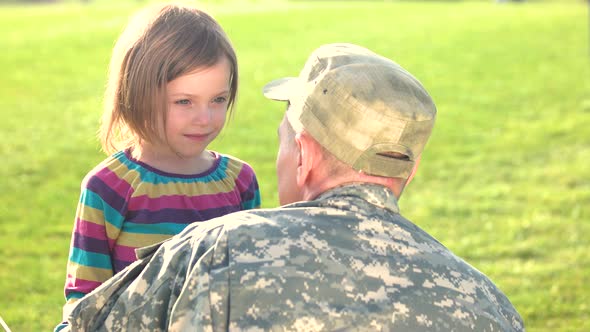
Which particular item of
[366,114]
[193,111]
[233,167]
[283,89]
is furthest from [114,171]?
[366,114]

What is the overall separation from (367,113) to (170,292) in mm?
770

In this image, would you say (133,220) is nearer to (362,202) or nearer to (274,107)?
(362,202)

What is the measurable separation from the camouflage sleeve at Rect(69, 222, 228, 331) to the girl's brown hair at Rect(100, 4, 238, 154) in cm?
111

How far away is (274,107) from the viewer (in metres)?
15.4

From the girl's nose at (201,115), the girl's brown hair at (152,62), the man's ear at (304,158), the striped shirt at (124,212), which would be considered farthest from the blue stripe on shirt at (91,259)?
the man's ear at (304,158)

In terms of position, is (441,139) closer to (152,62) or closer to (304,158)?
(152,62)

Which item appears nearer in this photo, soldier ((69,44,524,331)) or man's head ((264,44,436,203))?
soldier ((69,44,524,331))

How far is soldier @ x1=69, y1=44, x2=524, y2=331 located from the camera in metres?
2.75

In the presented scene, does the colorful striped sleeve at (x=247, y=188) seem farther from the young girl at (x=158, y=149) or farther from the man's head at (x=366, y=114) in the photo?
the man's head at (x=366, y=114)

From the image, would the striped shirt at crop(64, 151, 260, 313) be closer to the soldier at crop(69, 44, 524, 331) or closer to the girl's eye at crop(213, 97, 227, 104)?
the girl's eye at crop(213, 97, 227, 104)

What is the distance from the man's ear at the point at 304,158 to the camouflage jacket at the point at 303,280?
4.9 inches

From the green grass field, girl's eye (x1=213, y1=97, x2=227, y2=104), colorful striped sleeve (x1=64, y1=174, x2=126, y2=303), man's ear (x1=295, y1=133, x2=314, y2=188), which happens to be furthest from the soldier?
the green grass field

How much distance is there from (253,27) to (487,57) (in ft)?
22.5

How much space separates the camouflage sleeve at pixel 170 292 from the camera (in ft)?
8.90
